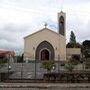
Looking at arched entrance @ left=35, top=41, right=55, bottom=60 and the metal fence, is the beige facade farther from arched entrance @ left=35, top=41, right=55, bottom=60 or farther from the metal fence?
the metal fence

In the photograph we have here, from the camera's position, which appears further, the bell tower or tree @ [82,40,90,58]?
tree @ [82,40,90,58]

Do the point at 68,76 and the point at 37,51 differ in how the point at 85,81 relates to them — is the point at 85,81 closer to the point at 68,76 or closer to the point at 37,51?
the point at 68,76

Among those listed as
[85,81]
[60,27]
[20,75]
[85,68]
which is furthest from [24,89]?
[60,27]

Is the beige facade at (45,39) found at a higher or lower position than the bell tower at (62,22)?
lower

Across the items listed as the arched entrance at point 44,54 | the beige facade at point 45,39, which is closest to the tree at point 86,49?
the beige facade at point 45,39

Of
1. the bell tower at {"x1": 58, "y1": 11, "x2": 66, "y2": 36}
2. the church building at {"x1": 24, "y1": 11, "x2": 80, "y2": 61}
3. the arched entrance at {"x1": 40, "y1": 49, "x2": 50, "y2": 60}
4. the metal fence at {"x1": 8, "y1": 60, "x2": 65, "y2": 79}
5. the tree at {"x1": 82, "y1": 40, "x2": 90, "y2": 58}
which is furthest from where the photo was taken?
the tree at {"x1": 82, "y1": 40, "x2": 90, "y2": 58}

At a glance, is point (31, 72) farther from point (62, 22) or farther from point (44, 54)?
point (62, 22)

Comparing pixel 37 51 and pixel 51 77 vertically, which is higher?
pixel 37 51

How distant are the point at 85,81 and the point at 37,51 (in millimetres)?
41104

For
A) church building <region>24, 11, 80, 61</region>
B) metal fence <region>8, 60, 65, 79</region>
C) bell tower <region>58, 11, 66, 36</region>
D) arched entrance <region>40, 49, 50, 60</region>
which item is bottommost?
metal fence <region>8, 60, 65, 79</region>

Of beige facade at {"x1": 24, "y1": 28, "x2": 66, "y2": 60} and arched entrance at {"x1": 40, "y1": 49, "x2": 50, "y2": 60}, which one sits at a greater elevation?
beige facade at {"x1": 24, "y1": 28, "x2": 66, "y2": 60}

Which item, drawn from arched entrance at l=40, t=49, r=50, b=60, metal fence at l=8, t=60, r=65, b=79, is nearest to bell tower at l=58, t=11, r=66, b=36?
arched entrance at l=40, t=49, r=50, b=60

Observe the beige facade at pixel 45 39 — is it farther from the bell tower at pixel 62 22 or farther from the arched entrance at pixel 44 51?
the bell tower at pixel 62 22

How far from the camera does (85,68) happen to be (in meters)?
36.0
